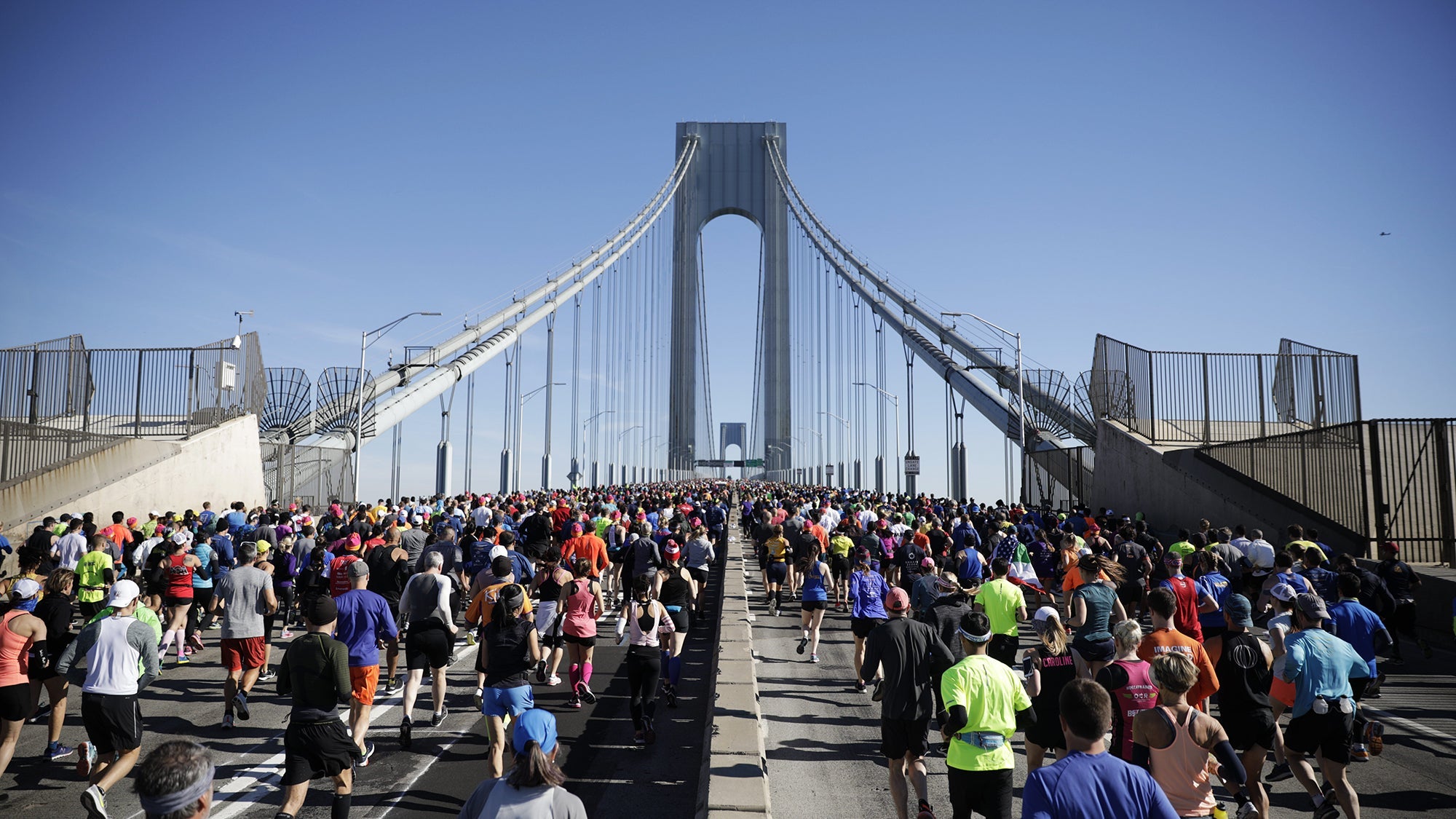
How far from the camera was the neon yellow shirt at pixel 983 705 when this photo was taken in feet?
15.5

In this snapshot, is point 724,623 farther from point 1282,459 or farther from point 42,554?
point 1282,459

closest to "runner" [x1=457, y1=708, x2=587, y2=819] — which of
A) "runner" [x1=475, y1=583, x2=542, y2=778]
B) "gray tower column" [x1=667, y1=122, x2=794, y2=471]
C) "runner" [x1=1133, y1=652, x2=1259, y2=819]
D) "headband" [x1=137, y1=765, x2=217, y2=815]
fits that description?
"headband" [x1=137, y1=765, x2=217, y2=815]

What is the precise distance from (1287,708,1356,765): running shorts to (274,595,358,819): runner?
5873 mm

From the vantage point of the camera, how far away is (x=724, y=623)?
11.0m

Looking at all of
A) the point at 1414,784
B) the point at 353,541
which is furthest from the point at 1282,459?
the point at 353,541

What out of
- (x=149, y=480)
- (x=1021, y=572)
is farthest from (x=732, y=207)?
(x=1021, y=572)

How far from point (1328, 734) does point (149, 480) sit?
874 inches

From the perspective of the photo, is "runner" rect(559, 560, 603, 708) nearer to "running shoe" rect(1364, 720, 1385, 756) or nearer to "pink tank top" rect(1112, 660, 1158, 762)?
"pink tank top" rect(1112, 660, 1158, 762)

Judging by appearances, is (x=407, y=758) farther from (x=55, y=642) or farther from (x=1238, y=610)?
(x=1238, y=610)

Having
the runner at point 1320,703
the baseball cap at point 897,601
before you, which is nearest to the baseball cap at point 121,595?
the baseball cap at point 897,601

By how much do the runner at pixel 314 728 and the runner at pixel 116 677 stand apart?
1409 millimetres

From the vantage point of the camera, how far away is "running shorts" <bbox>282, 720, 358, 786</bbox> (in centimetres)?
534

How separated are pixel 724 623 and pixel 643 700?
323 centimetres

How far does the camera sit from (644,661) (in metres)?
7.80
